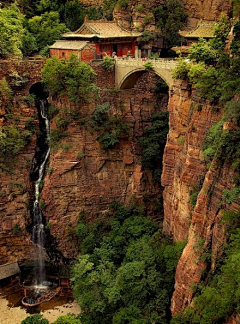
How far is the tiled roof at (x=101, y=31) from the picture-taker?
34.5 m

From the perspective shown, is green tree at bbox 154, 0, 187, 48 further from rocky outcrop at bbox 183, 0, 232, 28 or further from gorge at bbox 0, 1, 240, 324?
gorge at bbox 0, 1, 240, 324

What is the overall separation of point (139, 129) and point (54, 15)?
52.0ft

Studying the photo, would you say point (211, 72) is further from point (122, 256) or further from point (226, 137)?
point (122, 256)

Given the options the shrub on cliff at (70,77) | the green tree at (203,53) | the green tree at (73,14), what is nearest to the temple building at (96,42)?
the shrub on cliff at (70,77)

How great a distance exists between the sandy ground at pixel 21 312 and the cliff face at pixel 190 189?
364 inches

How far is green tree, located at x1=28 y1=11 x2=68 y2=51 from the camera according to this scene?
3934cm

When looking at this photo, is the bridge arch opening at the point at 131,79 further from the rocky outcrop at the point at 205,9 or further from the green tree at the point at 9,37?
the rocky outcrop at the point at 205,9

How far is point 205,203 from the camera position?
19.9 m

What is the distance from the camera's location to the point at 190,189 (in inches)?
922

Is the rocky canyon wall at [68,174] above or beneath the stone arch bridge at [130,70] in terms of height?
beneath

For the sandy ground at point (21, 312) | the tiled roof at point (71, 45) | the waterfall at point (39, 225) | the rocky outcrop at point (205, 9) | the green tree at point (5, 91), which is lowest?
the sandy ground at point (21, 312)

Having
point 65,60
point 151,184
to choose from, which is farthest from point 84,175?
point 65,60

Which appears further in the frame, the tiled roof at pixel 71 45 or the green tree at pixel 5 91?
the tiled roof at pixel 71 45

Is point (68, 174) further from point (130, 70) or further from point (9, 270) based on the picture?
point (130, 70)
